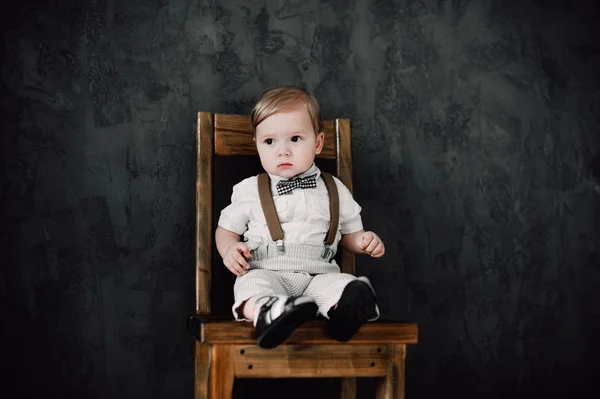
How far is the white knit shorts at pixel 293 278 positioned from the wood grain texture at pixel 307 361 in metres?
0.10

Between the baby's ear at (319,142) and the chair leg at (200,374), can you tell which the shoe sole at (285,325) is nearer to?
the chair leg at (200,374)

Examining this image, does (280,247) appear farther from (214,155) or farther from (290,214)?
(214,155)

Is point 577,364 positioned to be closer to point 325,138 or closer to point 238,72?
point 325,138

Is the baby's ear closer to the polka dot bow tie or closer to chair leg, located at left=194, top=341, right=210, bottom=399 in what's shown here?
the polka dot bow tie

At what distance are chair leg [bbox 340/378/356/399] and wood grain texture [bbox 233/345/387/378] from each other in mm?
452

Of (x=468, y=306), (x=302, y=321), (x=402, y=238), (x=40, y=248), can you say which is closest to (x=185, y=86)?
(x=40, y=248)

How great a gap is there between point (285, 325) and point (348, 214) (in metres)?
0.57

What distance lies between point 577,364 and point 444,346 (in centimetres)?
45

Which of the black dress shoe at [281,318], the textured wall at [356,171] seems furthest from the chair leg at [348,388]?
the black dress shoe at [281,318]

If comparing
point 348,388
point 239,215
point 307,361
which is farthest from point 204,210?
point 348,388

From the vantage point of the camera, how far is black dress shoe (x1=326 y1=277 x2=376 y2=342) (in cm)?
140

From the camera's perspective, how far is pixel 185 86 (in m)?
2.05

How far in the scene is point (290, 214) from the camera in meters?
1.78

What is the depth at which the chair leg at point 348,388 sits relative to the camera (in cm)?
196
